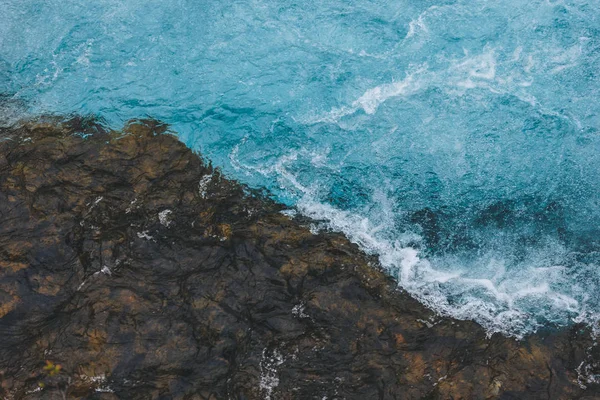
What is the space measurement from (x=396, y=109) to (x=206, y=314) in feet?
18.1

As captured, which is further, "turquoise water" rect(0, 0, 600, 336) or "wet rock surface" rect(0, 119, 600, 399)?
"turquoise water" rect(0, 0, 600, 336)

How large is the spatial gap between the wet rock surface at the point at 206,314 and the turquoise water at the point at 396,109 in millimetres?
618

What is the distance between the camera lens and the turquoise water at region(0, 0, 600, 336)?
816 centimetres

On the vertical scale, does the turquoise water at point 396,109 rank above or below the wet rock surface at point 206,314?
above

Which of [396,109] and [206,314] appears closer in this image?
[206,314]

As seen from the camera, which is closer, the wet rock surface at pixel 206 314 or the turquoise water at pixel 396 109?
the wet rock surface at pixel 206 314

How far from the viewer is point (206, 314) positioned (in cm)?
709

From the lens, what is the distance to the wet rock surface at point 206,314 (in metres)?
6.63

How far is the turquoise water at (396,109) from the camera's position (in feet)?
26.8

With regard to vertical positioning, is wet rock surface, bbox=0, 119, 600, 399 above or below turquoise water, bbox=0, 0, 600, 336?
below

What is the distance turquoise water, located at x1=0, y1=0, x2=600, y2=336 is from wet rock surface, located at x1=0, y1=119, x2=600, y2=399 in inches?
24.3

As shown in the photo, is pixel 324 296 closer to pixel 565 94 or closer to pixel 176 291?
pixel 176 291

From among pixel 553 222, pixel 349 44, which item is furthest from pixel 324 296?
pixel 349 44

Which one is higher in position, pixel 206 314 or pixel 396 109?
pixel 396 109
